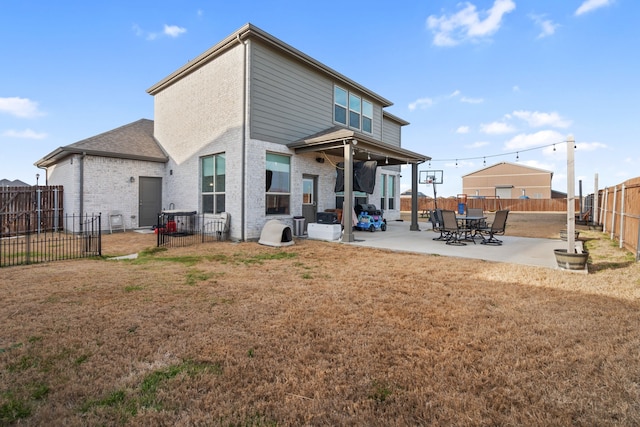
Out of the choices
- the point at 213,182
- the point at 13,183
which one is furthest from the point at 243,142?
the point at 13,183

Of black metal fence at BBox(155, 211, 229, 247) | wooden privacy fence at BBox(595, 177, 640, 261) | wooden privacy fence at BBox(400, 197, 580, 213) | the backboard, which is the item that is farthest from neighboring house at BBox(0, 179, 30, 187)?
wooden privacy fence at BBox(400, 197, 580, 213)

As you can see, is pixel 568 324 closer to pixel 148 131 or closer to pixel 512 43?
pixel 512 43

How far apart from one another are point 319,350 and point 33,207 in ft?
46.7

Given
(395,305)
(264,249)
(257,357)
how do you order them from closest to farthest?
(257,357)
(395,305)
(264,249)

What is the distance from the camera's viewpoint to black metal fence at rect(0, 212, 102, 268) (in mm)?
6710

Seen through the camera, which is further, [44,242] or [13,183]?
[13,183]

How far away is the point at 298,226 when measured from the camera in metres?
10.7

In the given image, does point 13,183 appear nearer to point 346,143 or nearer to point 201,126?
point 201,126

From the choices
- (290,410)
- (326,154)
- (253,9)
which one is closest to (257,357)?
(290,410)

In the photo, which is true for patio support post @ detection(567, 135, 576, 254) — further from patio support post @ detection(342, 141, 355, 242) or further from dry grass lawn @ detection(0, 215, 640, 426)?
patio support post @ detection(342, 141, 355, 242)

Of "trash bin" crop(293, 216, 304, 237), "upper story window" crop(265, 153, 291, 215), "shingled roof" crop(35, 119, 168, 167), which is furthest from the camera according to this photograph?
"shingled roof" crop(35, 119, 168, 167)

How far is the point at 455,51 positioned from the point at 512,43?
2293mm

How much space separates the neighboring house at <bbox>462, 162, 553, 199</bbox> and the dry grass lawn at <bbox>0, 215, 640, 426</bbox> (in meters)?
48.9

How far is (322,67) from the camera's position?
1133 centimetres
